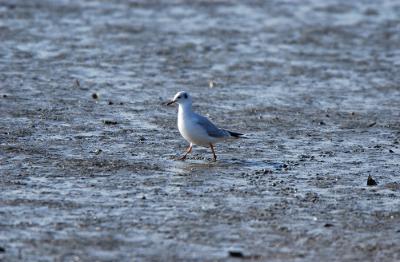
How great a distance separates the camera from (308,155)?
1340cm

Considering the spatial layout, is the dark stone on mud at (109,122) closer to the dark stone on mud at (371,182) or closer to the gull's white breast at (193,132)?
the gull's white breast at (193,132)

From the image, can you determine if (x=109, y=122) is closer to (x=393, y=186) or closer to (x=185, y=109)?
(x=185, y=109)

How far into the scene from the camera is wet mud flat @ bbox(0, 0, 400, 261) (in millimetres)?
9547

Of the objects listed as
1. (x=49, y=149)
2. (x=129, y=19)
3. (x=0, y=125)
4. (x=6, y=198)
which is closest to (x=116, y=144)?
(x=49, y=149)

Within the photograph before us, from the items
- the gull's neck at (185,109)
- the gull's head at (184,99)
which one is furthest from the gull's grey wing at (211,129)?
the gull's head at (184,99)

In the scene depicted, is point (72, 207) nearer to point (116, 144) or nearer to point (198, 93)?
point (116, 144)

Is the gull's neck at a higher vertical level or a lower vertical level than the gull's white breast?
higher

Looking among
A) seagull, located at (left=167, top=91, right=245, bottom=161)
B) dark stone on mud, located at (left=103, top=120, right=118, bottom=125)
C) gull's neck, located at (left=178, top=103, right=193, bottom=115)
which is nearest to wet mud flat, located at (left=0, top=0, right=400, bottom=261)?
dark stone on mud, located at (left=103, top=120, right=118, bottom=125)

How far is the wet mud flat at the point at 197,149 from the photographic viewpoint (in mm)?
9547

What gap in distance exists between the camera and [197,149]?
14000mm

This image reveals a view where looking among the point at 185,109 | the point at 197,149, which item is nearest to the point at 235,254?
the point at 185,109

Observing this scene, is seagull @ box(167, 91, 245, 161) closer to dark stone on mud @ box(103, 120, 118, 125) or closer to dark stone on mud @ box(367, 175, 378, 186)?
dark stone on mud @ box(103, 120, 118, 125)

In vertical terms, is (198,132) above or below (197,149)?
above

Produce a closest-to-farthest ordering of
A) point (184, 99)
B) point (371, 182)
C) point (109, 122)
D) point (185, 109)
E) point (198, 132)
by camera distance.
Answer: point (371, 182), point (198, 132), point (185, 109), point (184, 99), point (109, 122)
